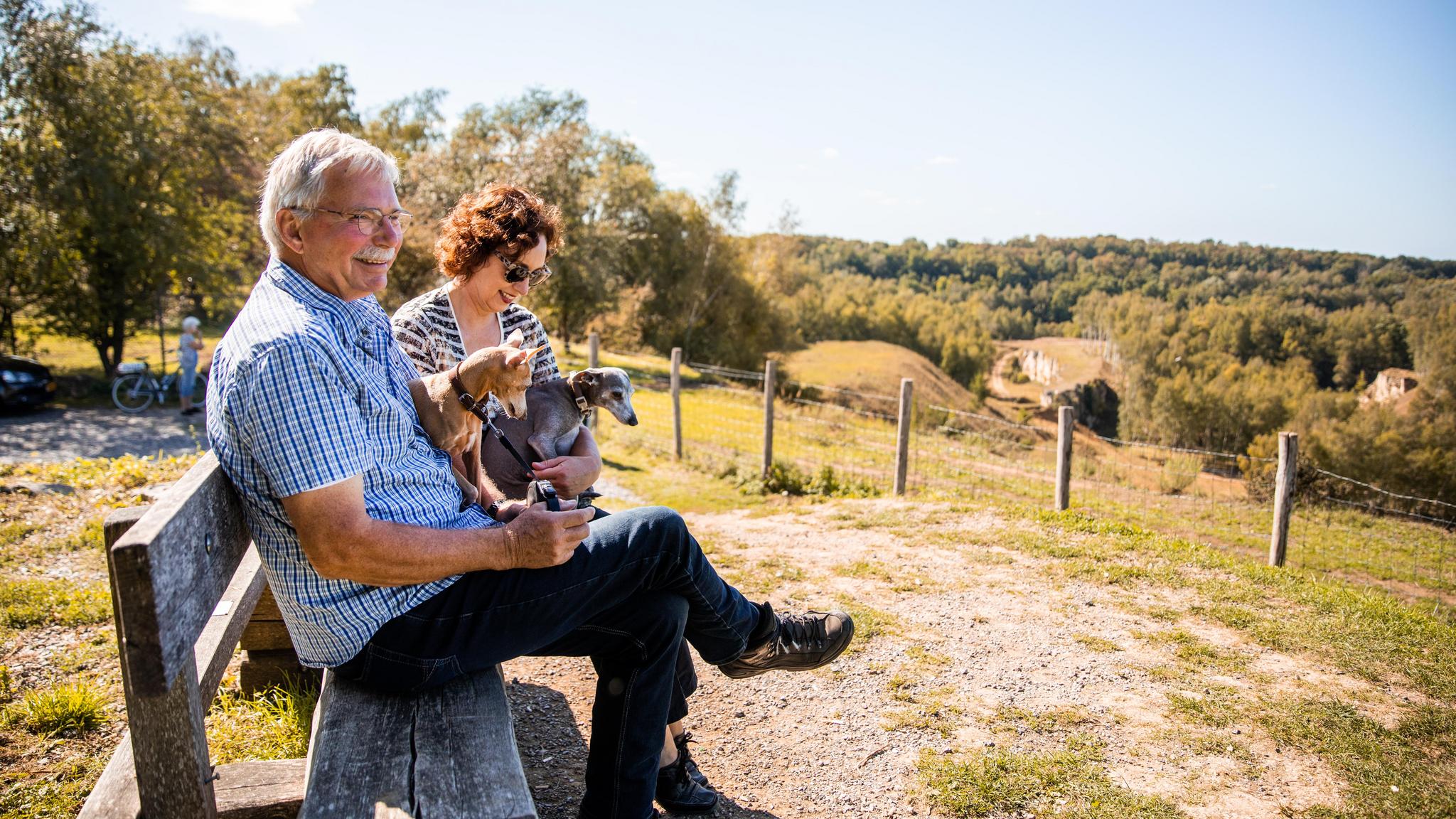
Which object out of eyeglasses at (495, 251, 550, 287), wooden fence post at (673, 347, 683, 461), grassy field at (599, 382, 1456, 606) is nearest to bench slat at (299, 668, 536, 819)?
eyeglasses at (495, 251, 550, 287)

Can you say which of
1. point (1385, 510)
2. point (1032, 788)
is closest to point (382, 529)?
point (1032, 788)

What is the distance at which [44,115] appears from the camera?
49.8 feet

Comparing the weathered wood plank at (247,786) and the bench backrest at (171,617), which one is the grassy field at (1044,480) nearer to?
the weathered wood plank at (247,786)

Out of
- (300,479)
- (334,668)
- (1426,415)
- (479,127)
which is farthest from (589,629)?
(1426,415)

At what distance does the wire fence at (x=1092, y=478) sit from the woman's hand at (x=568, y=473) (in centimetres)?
606

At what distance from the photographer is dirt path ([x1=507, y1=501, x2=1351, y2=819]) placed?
3.31 metres

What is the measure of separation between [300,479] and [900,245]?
12996 cm

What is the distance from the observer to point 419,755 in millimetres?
2012

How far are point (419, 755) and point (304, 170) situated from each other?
154cm

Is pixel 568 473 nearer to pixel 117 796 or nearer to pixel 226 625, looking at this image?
pixel 226 625

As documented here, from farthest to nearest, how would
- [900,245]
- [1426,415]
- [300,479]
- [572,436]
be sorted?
1. [900,245]
2. [1426,415]
3. [572,436]
4. [300,479]

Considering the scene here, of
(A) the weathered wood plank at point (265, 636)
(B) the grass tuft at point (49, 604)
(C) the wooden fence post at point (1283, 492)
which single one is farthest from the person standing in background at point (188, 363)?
(C) the wooden fence post at point (1283, 492)

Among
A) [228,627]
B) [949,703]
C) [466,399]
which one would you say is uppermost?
[466,399]

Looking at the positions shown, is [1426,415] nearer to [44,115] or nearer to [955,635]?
[955,635]
